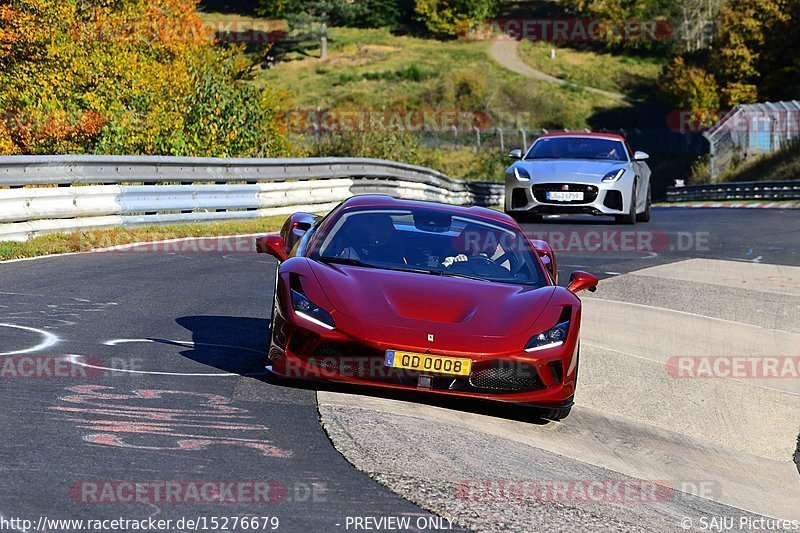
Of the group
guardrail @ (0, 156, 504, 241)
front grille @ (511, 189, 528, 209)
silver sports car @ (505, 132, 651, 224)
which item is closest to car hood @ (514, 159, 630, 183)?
silver sports car @ (505, 132, 651, 224)

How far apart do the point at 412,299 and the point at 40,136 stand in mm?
20376

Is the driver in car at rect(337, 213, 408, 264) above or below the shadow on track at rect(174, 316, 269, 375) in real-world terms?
above

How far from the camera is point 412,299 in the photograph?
7.13m

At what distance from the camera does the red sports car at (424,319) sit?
268 inches

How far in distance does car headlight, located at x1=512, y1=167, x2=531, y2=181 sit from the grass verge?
3726 mm

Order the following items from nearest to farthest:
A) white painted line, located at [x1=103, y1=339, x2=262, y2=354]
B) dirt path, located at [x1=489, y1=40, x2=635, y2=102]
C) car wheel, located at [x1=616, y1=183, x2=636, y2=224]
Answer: white painted line, located at [x1=103, y1=339, x2=262, y2=354], car wheel, located at [x1=616, y1=183, x2=636, y2=224], dirt path, located at [x1=489, y1=40, x2=635, y2=102]

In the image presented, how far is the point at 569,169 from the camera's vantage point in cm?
1895

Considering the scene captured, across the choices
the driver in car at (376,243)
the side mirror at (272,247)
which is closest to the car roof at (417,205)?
the driver in car at (376,243)

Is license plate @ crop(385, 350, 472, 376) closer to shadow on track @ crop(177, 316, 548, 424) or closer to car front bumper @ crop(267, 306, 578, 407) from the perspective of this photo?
car front bumper @ crop(267, 306, 578, 407)

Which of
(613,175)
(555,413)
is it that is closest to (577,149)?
(613,175)

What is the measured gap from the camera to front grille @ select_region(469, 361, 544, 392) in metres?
6.87

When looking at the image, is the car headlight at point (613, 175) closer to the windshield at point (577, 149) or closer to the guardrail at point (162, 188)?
the windshield at point (577, 149)

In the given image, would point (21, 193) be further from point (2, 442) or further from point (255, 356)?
point (2, 442)

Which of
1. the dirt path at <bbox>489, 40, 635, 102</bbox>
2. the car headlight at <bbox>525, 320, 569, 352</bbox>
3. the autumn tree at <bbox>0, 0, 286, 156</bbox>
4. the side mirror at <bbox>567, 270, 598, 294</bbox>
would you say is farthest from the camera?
the dirt path at <bbox>489, 40, 635, 102</bbox>
